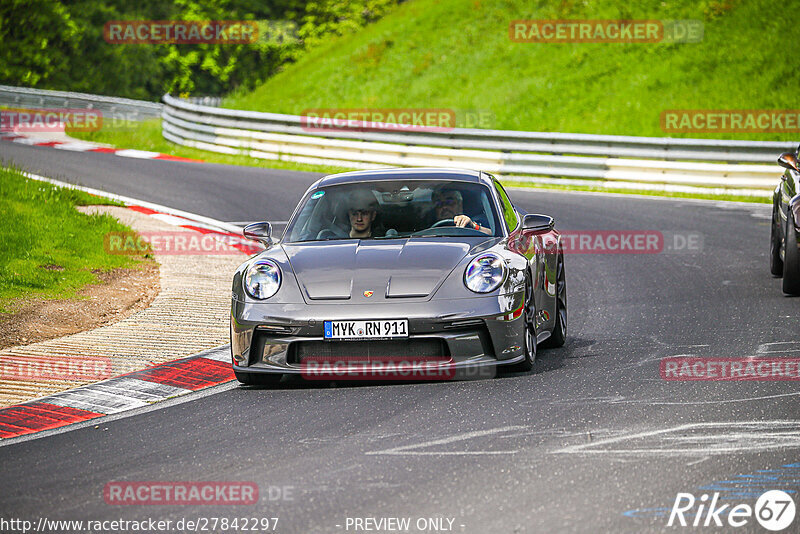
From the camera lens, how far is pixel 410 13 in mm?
37156

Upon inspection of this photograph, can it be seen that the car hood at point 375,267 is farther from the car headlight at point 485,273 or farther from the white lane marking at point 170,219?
the white lane marking at point 170,219

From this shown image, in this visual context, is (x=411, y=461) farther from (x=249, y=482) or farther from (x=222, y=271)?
(x=222, y=271)

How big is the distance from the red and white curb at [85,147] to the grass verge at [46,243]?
8843 mm

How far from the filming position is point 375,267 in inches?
302

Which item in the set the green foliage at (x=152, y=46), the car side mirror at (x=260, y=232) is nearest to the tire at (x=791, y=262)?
Answer: the car side mirror at (x=260, y=232)

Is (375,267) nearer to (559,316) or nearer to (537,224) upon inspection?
(537,224)

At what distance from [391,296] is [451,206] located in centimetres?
148

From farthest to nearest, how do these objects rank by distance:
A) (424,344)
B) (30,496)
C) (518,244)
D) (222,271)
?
(222,271), (518,244), (424,344), (30,496)

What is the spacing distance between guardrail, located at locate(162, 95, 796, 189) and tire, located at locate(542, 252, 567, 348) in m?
11.7

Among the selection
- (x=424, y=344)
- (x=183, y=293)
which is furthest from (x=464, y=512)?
(x=183, y=293)

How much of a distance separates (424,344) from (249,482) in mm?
2111

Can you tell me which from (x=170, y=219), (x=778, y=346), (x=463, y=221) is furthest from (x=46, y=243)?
(x=778, y=346)

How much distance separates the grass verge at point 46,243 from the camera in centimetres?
1128

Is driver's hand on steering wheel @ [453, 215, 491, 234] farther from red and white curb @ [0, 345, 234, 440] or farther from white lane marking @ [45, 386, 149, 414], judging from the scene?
white lane marking @ [45, 386, 149, 414]
